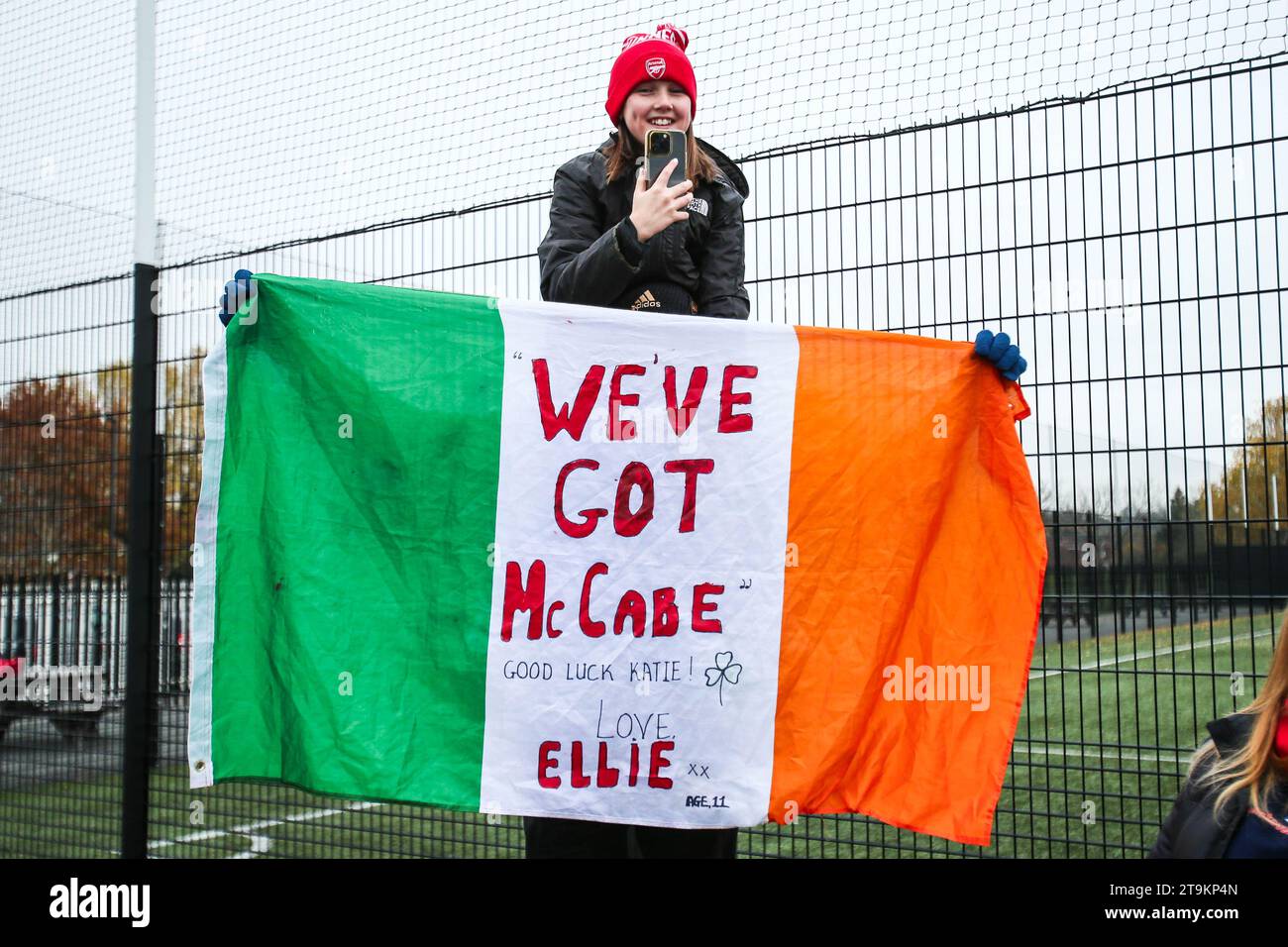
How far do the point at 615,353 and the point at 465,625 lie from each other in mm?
847

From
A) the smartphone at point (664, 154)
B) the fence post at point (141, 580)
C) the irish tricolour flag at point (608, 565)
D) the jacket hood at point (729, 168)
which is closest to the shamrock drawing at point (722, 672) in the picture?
the irish tricolour flag at point (608, 565)

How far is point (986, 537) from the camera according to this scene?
3076 mm

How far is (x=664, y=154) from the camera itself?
2930 mm

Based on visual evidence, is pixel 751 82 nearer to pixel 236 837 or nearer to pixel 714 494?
pixel 714 494

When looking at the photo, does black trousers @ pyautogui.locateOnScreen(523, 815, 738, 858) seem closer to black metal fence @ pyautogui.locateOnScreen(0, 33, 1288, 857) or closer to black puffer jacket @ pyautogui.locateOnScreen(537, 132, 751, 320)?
black metal fence @ pyautogui.locateOnScreen(0, 33, 1288, 857)

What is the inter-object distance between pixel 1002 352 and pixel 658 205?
41.1 inches

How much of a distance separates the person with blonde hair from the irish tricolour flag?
0.55 m

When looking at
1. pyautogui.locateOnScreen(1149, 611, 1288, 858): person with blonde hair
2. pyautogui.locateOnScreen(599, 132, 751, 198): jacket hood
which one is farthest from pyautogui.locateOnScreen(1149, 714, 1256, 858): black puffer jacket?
pyautogui.locateOnScreen(599, 132, 751, 198): jacket hood

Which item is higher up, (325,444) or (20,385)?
(20,385)

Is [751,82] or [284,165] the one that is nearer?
[751,82]

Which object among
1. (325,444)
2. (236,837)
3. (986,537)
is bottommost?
(236,837)

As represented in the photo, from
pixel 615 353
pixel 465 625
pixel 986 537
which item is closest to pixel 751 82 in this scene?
pixel 615 353

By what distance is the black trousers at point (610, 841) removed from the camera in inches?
115

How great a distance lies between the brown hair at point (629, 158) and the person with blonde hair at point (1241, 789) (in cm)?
182
